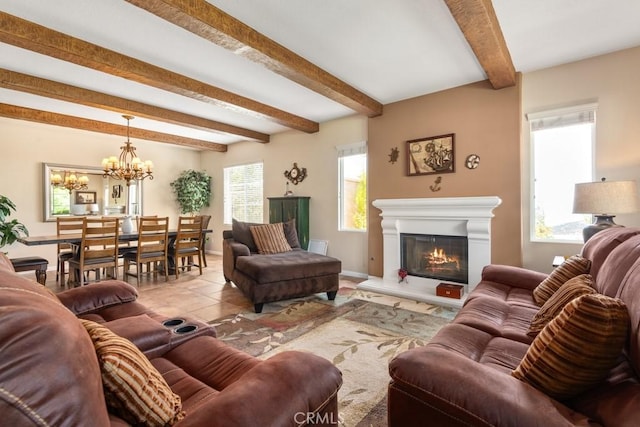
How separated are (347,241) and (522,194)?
8.43ft

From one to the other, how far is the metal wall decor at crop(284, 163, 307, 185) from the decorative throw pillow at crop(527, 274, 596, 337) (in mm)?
4470

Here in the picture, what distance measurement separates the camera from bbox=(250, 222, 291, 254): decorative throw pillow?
13.7 feet

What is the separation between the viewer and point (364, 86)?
12.6 feet

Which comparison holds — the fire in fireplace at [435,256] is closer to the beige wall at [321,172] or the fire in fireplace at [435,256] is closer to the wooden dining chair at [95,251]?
the beige wall at [321,172]

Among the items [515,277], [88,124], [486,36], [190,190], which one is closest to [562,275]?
[515,277]

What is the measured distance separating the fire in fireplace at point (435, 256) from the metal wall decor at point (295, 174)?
228 cm

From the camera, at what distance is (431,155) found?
4.06 meters

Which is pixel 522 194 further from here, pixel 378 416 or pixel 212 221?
pixel 212 221

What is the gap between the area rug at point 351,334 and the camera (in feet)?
6.09

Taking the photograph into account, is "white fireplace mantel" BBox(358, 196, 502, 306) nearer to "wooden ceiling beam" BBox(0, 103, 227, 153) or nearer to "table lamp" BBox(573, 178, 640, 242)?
"table lamp" BBox(573, 178, 640, 242)

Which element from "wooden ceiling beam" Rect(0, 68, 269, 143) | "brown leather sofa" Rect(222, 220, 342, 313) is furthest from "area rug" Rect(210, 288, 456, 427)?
"wooden ceiling beam" Rect(0, 68, 269, 143)

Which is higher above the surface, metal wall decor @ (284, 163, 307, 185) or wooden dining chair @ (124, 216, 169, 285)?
metal wall decor @ (284, 163, 307, 185)

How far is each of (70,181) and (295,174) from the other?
13.7 feet

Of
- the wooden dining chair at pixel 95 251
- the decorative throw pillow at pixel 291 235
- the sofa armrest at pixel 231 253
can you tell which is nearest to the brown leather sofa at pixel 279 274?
the sofa armrest at pixel 231 253
